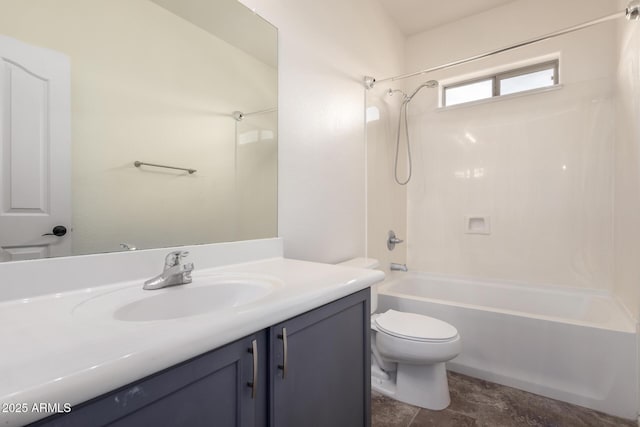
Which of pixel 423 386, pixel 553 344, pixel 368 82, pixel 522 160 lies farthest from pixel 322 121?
pixel 553 344

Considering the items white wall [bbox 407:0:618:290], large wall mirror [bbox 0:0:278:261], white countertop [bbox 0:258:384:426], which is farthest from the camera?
white wall [bbox 407:0:618:290]

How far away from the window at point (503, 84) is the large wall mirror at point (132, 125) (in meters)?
1.93

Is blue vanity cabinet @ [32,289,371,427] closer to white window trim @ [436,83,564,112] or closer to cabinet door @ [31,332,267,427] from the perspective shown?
cabinet door @ [31,332,267,427]

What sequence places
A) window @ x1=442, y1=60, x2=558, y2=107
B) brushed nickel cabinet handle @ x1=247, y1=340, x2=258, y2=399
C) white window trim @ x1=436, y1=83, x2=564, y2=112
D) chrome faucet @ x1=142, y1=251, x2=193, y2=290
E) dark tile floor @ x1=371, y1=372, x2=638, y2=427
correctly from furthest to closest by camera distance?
window @ x1=442, y1=60, x2=558, y2=107 → white window trim @ x1=436, y1=83, x2=564, y2=112 → dark tile floor @ x1=371, y1=372, x2=638, y2=427 → chrome faucet @ x1=142, y1=251, x2=193, y2=290 → brushed nickel cabinet handle @ x1=247, y1=340, x2=258, y2=399

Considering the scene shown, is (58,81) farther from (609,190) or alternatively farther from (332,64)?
(609,190)

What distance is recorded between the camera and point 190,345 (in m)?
0.52

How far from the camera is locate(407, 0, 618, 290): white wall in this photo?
209 cm

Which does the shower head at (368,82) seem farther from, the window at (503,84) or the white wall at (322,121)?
the window at (503,84)

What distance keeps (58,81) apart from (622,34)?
2.85 m

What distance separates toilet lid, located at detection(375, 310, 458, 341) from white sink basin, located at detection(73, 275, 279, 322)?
90cm

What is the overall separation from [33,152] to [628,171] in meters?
2.66

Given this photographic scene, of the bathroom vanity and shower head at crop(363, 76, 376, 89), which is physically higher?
shower head at crop(363, 76, 376, 89)

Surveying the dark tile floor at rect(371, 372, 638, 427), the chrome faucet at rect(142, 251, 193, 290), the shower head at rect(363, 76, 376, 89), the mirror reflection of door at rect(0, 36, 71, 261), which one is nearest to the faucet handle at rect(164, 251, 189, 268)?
the chrome faucet at rect(142, 251, 193, 290)

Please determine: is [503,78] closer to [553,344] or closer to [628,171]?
[628,171]
